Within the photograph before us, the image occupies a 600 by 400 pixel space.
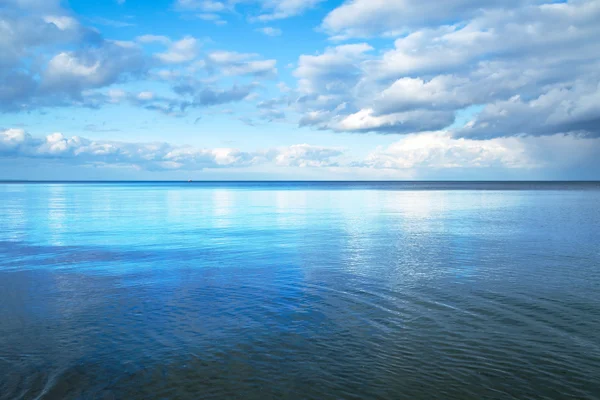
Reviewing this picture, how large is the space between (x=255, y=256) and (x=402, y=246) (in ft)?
31.6

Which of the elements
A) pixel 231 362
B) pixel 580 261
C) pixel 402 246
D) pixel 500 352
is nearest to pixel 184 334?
pixel 231 362

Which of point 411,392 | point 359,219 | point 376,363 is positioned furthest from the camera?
point 359,219

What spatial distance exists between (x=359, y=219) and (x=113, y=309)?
111 ft

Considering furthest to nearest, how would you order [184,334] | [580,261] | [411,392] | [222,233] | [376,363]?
[222,233], [580,261], [184,334], [376,363], [411,392]

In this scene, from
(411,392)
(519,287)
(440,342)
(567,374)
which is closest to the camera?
(411,392)

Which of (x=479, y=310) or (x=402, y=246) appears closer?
(x=479, y=310)

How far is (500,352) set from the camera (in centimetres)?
1087

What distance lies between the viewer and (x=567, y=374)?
9750mm

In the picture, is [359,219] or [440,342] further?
[359,219]

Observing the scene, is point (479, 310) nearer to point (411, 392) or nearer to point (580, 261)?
point (411, 392)

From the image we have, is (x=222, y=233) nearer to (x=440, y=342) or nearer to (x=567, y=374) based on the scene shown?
(x=440, y=342)

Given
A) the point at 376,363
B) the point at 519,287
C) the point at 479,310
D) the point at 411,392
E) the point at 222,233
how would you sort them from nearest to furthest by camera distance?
the point at 411,392, the point at 376,363, the point at 479,310, the point at 519,287, the point at 222,233

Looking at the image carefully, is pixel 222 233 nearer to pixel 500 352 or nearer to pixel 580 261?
pixel 580 261

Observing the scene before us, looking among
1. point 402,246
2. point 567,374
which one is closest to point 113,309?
point 567,374
